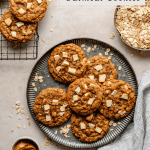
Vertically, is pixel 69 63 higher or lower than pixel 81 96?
higher

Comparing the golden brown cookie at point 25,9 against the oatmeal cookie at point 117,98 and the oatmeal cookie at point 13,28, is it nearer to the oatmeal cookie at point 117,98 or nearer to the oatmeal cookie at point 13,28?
the oatmeal cookie at point 13,28

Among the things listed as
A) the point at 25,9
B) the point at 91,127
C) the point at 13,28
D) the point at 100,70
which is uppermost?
the point at 25,9

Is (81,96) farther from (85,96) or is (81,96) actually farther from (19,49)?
(19,49)

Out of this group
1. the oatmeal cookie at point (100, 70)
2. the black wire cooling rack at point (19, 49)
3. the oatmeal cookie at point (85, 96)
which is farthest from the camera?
the black wire cooling rack at point (19, 49)

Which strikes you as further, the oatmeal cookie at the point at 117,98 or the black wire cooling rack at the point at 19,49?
the black wire cooling rack at the point at 19,49

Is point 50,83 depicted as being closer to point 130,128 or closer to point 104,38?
point 104,38

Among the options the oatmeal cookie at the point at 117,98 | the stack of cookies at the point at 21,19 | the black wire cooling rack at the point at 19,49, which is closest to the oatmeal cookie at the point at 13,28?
the stack of cookies at the point at 21,19

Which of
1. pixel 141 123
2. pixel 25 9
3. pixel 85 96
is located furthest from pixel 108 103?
pixel 25 9
